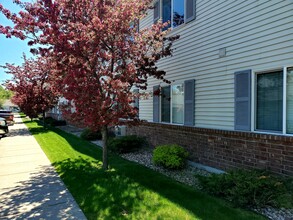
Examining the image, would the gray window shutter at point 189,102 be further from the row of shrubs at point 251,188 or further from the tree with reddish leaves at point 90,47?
the row of shrubs at point 251,188

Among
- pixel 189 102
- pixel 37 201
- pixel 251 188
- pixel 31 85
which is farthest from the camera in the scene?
pixel 31 85

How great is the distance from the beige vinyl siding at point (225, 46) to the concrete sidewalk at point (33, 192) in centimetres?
428

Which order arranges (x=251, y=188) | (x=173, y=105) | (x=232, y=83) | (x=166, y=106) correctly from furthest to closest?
1. (x=166, y=106)
2. (x=173, y=105)
3. (x=232, y=83)
4. (x=251, y=188)

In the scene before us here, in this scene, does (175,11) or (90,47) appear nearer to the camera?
(90,47)

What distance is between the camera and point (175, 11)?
9.02 metres

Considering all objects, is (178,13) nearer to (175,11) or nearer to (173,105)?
(175,11)

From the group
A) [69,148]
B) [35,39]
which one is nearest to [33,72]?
[69,148]

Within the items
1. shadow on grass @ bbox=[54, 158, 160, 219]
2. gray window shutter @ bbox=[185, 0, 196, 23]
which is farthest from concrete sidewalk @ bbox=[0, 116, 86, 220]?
gray window shutter @ bbox=[185, 0, 196, 23]

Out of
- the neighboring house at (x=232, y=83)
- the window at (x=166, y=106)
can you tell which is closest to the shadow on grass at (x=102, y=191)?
the neighboring house at (x=232, y=83)

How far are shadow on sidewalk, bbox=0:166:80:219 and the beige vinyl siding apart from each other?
430 cm

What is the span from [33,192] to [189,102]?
500cm

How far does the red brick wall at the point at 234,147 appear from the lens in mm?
5141

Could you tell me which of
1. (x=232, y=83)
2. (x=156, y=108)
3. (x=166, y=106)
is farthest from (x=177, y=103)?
(x=232, y=83)

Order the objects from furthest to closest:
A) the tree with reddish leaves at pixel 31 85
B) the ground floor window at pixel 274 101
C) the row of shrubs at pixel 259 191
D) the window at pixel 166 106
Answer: the tree with reddish leaves at pixel 31 85 → the window at pixel 166 106 → the ground floor window at pixel 274 101 → the row of shrubs at pixel 259 191
